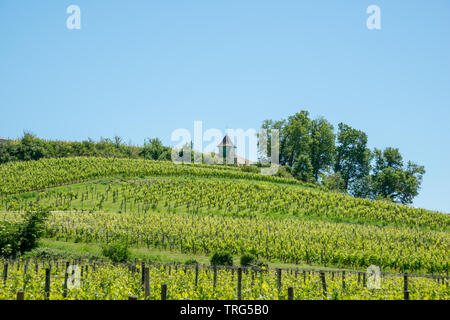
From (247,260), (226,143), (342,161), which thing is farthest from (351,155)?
(247,260)

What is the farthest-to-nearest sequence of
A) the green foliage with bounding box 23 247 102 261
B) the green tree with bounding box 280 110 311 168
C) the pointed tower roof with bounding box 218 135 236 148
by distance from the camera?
the pointed tower roof with bounding box 218 135 236 148 < the green tree with bounding box 280 110 311 168 < the green foliage with bounding box 23 247 102 261

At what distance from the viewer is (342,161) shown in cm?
7344

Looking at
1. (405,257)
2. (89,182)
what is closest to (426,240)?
(405,257)

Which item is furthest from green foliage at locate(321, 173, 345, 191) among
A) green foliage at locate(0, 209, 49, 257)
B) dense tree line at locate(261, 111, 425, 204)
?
green foliage at locate(0, 209, 49, 257)

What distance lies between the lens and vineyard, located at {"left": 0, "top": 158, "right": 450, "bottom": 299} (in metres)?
13.4

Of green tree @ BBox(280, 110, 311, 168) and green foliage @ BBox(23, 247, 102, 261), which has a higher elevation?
green tree @ BBox(280, 110, 311, 168)

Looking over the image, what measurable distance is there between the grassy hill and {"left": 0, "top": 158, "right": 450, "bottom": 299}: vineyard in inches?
3.7

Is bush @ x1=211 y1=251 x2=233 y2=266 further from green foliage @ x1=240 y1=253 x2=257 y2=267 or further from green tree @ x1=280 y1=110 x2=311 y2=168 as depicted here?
green tree @ x1=280 y1=110 x2=311 y2=168

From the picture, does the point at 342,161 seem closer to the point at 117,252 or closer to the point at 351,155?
the point at 351,155

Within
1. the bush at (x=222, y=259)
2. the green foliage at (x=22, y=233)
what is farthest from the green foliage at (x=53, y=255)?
the bush at (x=222, y=259)

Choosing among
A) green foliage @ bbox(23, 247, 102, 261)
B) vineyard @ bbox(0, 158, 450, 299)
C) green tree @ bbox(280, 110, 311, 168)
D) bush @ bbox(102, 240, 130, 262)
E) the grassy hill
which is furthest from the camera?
green tree @ bbox(280, 110, 311, 168)

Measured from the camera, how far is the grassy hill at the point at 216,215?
26844 millimetres

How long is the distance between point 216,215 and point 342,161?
41.3 m
